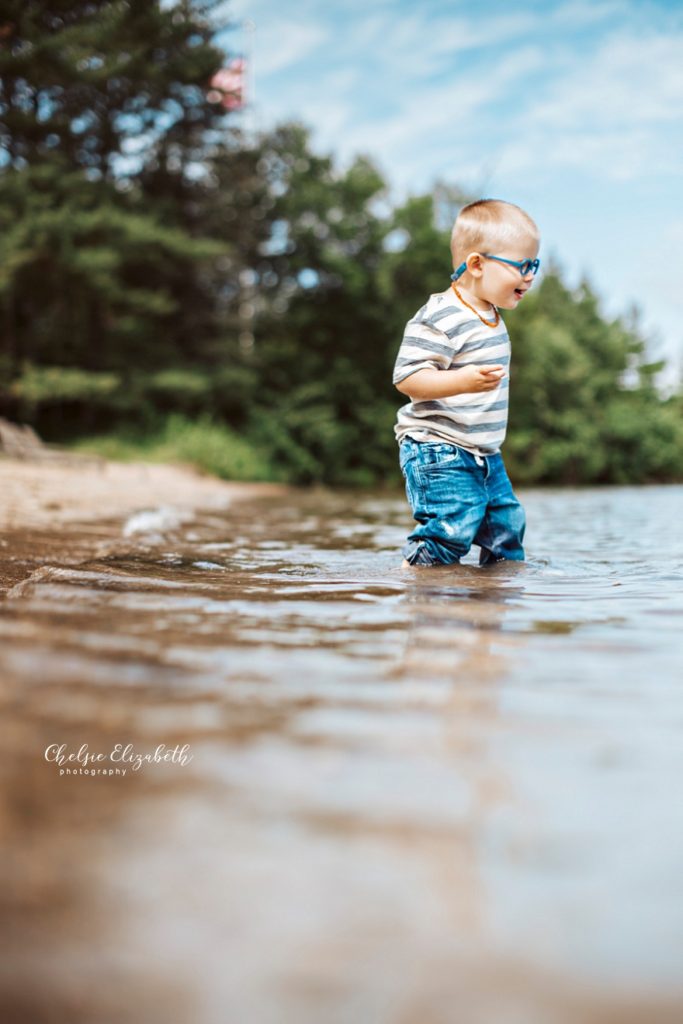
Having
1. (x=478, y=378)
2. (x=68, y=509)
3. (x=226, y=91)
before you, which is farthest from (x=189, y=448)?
(x=478, y=378)

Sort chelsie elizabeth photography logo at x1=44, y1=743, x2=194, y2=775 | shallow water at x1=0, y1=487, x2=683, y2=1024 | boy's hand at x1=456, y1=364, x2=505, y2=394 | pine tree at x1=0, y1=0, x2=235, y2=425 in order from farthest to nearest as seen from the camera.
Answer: pine tree at x1=0, y1=0, x2=235, y2=425 < boy's hand at x1=456, y1=364, x2=505, y2=394 < chelsie elizabeth photography logo at x1=44, y1=743, x2=194, y2=775 < shallow water at x1=0, y1=487, x2=683, y2=1024

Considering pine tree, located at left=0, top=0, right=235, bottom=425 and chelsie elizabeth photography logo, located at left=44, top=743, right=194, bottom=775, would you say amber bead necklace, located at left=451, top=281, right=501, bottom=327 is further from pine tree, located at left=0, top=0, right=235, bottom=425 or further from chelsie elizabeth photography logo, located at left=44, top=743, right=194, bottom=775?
pine tree, located at left=0, top=0, right=235, bottom=425

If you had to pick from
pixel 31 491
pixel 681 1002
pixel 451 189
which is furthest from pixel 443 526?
pixel 451 189

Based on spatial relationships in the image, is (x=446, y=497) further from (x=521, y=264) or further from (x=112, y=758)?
(x=112, y=758)

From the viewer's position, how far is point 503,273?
11.1 feet

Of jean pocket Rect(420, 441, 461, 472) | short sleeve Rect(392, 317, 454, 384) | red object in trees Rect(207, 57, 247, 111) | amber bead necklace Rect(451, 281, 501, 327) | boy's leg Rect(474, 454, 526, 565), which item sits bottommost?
boy's leg Rect(474, 454, 526, 565)

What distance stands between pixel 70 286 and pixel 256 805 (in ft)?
59.2

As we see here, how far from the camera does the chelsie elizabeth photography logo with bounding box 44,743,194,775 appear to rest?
3.35ft

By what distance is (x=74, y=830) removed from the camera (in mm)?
879

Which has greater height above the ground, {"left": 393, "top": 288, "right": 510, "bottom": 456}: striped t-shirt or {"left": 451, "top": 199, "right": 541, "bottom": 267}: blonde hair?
{"left": 451, "top": 199, "right": 541, "bottom": 267}: blonde hair

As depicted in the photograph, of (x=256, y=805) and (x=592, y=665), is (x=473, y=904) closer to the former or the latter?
(x=256, y=805)

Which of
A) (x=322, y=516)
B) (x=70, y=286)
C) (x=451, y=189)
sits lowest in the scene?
(x=322, y=516)

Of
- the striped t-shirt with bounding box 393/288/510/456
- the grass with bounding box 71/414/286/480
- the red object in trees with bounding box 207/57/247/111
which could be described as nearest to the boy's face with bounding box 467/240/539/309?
the striped t-shirt with bounding box 393/288/510/456

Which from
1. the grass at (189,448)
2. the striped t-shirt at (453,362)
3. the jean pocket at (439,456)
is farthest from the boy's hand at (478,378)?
the grass at (189,448)
